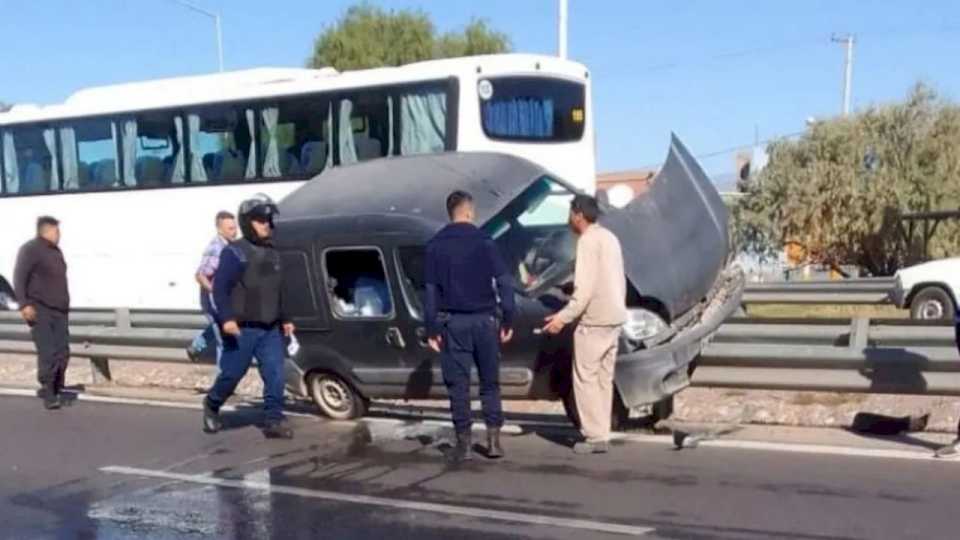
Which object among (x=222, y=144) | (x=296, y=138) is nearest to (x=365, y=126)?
(x=296, y=138)

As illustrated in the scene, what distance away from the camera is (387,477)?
8.27 meters

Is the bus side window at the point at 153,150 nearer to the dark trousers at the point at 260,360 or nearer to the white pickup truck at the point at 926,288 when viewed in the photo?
the dark trousers at the point at 260,360

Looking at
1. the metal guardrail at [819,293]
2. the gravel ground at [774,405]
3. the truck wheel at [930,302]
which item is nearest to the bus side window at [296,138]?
the gravel ground at [774,405]

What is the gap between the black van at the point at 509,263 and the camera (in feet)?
29.6

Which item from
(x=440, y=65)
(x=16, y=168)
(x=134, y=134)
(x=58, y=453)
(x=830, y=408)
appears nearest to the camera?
(x=58, y=453)

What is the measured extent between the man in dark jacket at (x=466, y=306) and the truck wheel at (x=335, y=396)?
1962mm

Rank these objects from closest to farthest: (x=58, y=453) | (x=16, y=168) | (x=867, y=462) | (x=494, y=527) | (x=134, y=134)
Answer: (x=494, y=527) < (x=867, y=462) < (x=58, y=453) < (x=134, y=134) < (x=16, y=168)

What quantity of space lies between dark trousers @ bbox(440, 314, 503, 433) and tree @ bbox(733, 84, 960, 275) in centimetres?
3220

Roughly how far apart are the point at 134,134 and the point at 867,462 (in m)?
15.9

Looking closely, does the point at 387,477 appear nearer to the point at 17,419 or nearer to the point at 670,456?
the point at 670,456

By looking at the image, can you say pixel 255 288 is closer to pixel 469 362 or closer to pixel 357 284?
pixel 357 284

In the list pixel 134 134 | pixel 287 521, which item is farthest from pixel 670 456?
pixel 134 134

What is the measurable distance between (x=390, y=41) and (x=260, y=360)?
43277mm

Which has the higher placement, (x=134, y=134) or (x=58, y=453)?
(x=134, y=134)
